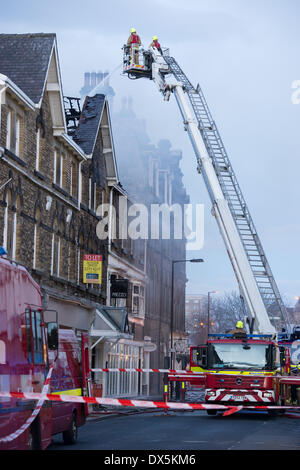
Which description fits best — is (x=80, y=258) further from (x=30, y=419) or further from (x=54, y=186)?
(x=30, y=419)

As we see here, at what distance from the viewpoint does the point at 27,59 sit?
29.4 meters

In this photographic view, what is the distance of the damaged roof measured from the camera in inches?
1451

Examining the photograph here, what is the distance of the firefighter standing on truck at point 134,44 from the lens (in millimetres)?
30609

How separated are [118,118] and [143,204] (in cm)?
535

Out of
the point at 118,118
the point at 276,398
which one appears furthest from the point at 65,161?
the point at 118,118

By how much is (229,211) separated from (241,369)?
4760 millimetres

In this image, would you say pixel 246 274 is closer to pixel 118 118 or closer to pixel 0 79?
pixel 0 79

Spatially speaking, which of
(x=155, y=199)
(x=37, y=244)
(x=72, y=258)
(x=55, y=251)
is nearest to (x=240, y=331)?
(x=37, y=244)

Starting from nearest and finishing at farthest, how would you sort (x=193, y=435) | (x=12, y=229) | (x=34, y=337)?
(x=34, y=337)
(x=193, y=435)
(x=12, y=229)

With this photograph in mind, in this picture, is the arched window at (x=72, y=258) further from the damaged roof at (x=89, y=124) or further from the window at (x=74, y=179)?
the damaged roof at (x=89, y=124)

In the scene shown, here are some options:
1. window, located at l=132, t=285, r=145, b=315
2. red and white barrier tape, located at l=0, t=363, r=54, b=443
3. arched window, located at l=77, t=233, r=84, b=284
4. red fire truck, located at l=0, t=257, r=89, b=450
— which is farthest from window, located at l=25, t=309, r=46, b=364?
window, located at l=132, t=285, r=145, b=315

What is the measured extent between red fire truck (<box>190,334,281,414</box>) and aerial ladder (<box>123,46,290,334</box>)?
0.60 meters

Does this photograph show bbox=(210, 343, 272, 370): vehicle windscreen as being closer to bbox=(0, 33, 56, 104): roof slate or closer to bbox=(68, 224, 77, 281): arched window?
bbox=(68, 224, 77, 281): arched window

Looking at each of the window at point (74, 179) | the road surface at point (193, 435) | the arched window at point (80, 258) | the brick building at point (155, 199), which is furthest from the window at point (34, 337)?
the brick building at point (155, 199)
